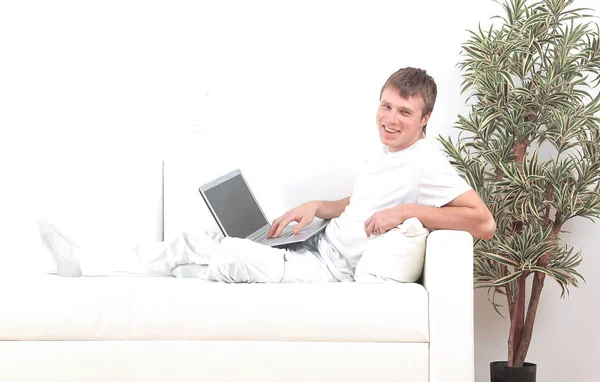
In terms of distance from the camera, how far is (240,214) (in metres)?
2.88

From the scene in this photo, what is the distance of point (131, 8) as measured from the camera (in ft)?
11.3

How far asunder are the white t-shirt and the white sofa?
25 centimetres

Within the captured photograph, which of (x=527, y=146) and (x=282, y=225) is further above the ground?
(x=527, y=146)

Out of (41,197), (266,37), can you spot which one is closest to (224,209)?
(41,197)

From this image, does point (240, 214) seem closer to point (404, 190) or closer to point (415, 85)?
point (404, 190)

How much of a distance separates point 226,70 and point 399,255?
1486mm

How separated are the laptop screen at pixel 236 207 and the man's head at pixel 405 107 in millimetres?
665

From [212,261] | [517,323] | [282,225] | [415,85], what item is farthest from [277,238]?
[517,323]

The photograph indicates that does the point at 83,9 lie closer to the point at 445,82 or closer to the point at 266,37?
the point at 266,37

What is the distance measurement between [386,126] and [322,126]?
0.85 meters

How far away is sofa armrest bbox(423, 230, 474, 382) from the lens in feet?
7.27

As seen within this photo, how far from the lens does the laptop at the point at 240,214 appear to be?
2723mm

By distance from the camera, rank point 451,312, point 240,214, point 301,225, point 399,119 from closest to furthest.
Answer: point 451,312
point 399,119
point 301,225
point 240,214

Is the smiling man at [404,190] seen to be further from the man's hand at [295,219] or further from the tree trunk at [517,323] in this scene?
the tree trunk at [517,323]
